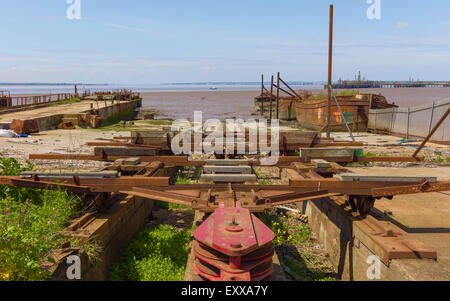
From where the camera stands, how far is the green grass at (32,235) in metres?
3.17

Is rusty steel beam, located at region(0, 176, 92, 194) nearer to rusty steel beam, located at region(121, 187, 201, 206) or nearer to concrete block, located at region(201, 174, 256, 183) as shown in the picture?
rusty steel beam, located at region(121, 187, 201, 206)

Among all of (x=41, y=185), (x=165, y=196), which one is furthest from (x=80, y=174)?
(x=165, y=196)

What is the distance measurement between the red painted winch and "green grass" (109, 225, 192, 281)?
2231mm

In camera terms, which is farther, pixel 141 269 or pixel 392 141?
pixel 392 141

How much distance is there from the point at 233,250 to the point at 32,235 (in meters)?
2.26

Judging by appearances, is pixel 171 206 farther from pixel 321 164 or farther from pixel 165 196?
pixel 321 164

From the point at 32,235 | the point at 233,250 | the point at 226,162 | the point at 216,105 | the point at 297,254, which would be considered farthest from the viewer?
the point at 216,105

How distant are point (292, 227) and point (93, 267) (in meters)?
4.65

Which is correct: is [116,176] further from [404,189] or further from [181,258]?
[404,189]

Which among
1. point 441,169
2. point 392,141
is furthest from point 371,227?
point 392,141

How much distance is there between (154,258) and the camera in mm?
5586

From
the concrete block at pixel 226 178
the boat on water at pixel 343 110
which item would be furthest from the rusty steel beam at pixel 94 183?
the boat on water at pixel 343 110

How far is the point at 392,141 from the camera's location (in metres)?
18.2

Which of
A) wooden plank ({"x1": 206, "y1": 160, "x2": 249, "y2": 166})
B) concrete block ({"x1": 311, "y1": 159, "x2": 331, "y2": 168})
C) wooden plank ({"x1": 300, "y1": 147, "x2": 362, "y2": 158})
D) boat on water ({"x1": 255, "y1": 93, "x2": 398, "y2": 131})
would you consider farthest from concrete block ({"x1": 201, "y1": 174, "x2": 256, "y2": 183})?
boat on water ({"x1": 255, "y1": 93, "x2": 398, "y2": 131})
